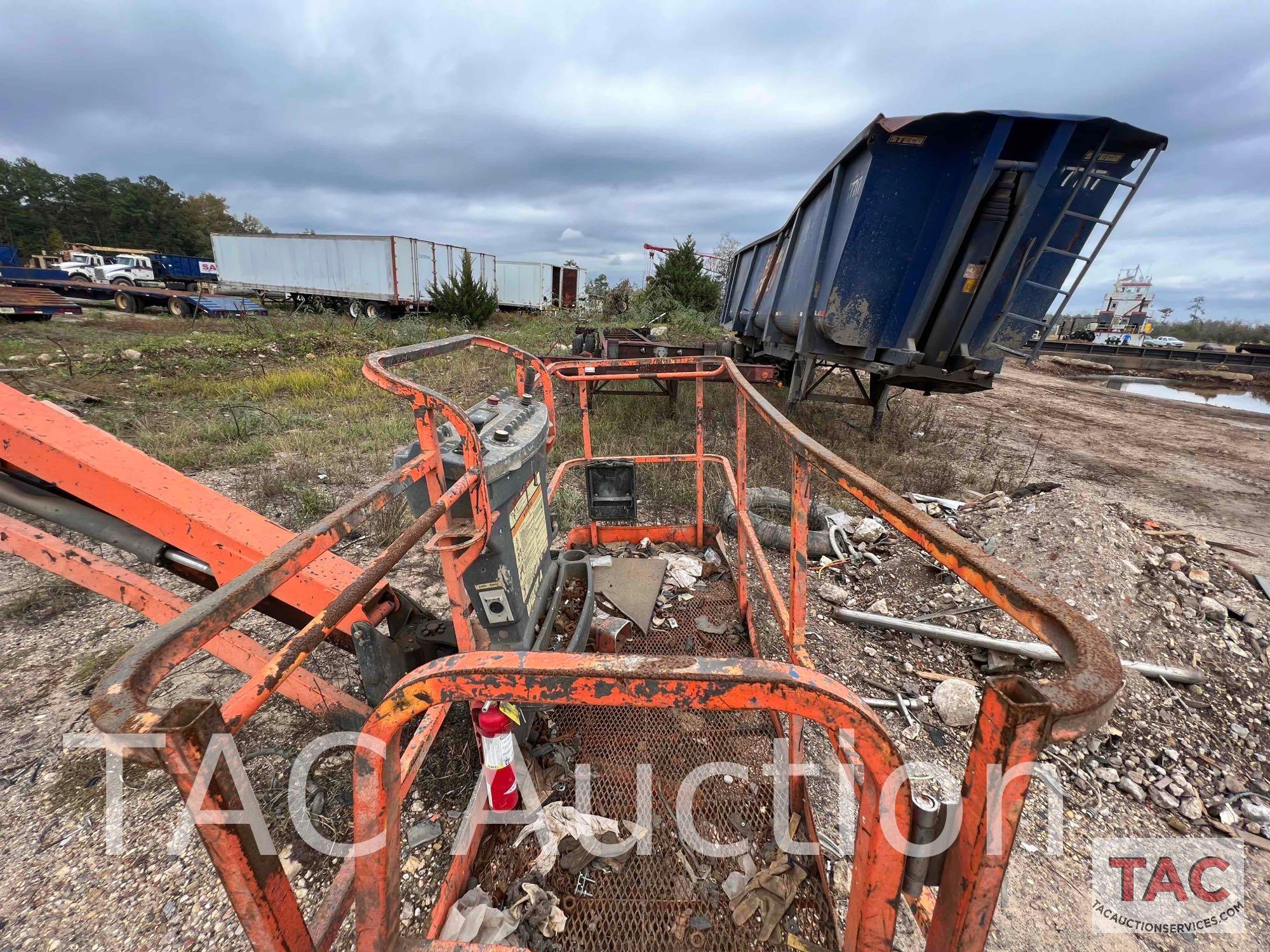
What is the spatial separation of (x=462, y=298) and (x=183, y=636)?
19.9 m

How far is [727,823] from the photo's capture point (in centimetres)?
187

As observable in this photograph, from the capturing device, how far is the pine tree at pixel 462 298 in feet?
61.0

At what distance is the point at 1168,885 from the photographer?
1.96 meters

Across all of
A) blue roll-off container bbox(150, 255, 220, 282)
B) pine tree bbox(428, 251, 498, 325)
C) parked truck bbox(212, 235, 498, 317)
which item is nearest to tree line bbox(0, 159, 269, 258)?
blue roll-off container bbox(150, 255, 220, 282)

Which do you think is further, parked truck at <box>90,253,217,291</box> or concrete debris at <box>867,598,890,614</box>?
parked truck at <box>90,253,217,291</box>

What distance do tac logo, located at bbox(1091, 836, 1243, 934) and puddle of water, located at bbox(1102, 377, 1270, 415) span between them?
1668 cm

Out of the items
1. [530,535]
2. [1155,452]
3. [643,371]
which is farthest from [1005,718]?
[1155,452]

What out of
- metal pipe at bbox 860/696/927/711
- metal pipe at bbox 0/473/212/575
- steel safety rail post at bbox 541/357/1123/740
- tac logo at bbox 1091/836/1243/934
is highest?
steel safety rail post at bbox 541/357/1123/740

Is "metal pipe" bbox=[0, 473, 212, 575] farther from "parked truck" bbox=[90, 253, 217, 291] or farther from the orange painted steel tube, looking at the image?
"parked truck" bbox=[90, 253, 217, 291]

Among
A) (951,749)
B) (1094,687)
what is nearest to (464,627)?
(1094,687)

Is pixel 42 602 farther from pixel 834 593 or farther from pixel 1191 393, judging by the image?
pixel 1191 393

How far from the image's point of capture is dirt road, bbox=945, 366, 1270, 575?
17.5 ft

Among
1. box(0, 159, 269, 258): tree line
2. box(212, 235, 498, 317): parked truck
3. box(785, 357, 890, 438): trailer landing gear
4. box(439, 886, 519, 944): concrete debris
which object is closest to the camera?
box(439, 886, 519, 944): concrete debris

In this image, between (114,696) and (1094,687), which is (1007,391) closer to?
(1094,687)
